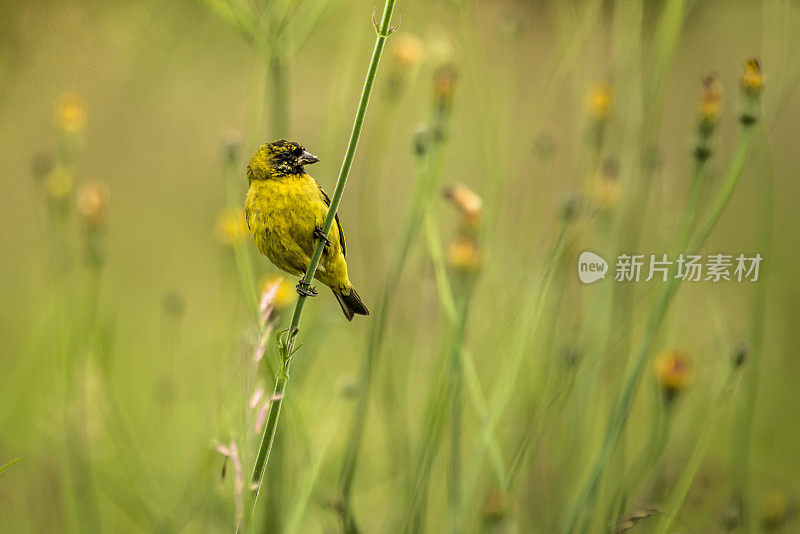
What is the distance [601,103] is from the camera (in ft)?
2.96

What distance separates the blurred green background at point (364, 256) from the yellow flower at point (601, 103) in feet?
0.05

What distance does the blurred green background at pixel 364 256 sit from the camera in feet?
2.79

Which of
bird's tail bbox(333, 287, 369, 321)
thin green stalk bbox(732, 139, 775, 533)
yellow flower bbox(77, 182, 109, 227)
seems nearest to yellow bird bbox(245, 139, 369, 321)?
bird's tail bbox(333, 287, 369, 321)

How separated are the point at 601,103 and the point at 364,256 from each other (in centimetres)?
35

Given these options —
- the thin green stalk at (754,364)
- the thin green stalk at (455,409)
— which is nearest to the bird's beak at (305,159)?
the thin green stalk at (455,409)

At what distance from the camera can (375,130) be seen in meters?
0.94

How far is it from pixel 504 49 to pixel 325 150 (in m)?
0.53

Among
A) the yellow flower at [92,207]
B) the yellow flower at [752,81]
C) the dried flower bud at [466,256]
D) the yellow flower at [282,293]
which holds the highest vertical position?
the yellow flower at [752,81]

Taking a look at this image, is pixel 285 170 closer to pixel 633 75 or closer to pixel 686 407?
pixel 633 75

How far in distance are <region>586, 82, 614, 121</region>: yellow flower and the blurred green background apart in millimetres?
15

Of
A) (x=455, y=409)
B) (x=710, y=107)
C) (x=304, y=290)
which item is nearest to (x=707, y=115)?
(x=710, y=107)

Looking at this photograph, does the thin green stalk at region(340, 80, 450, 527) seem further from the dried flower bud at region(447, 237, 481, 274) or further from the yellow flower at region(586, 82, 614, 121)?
the yellow flower at region(586, 82, 614, 121)

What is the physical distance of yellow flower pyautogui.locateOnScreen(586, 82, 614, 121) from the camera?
0.90 m

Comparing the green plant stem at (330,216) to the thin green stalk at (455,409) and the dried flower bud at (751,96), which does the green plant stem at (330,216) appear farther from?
the dried flower bud at (751,96)
